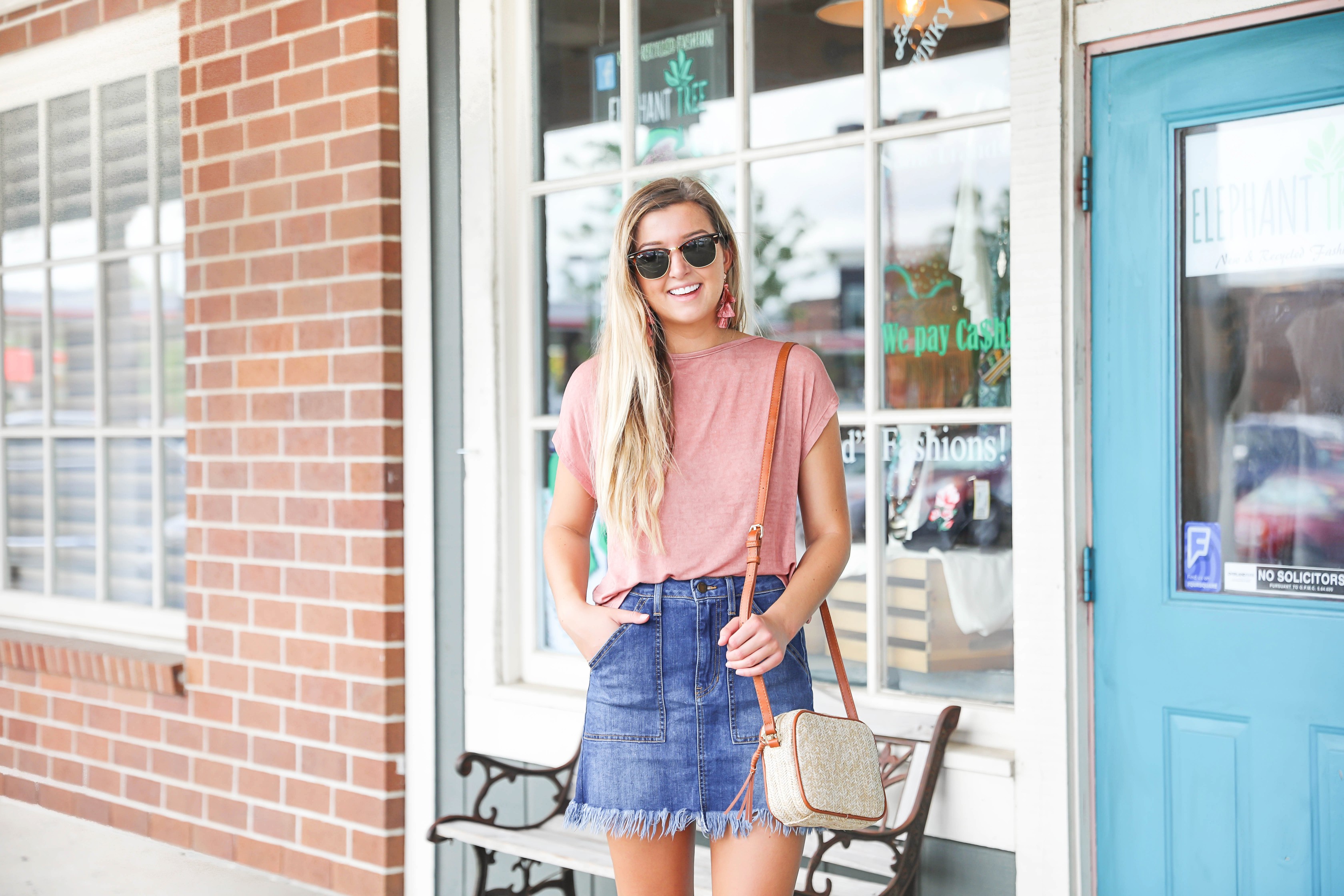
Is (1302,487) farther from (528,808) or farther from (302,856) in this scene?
(302,856)

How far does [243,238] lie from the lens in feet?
13.1

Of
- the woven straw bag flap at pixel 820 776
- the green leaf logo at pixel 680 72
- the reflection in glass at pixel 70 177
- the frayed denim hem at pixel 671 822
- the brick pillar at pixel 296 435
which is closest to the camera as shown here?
the woven straw bag flap at pixel 820 776

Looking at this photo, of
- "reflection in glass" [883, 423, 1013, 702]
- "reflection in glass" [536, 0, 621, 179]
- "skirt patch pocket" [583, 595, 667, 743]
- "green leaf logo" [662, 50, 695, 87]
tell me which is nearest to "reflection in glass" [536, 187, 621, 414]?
"reflection in glass" [536, 0, 621, 179]

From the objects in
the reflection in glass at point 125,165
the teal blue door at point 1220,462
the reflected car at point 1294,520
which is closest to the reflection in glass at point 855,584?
the teal blue door at point 1220,462

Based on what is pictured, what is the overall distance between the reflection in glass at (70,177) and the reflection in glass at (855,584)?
3423 mm

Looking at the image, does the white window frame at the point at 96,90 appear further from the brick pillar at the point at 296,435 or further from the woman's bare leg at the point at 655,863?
the woman's bare leg at the point at 655,863

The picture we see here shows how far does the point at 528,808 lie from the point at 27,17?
3827mm

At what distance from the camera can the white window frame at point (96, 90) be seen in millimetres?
4488

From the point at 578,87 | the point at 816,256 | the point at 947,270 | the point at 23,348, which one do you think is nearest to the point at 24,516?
the point at 23,348

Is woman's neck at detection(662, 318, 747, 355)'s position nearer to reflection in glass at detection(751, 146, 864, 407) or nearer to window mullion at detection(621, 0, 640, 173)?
reflection in glass at detection(751, 146, 864, 407)

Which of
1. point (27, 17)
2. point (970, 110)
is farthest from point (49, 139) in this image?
point (970, 110)

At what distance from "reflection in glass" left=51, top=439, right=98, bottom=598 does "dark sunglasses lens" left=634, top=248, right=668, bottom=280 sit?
11.9 feet

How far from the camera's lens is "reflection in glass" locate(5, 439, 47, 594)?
16.8 feet

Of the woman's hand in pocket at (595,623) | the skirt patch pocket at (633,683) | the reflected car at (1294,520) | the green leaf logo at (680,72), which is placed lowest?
the skirt patch pocket at (633,683)
